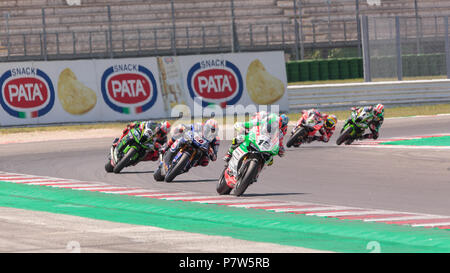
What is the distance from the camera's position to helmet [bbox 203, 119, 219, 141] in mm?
13938

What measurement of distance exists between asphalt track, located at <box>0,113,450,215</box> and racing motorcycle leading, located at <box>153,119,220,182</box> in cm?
36

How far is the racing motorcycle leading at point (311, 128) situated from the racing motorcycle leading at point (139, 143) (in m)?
4.50

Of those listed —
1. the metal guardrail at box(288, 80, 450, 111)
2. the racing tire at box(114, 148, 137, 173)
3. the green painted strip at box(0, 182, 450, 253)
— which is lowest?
the green painted strip at box(0, 182, 450, 253)

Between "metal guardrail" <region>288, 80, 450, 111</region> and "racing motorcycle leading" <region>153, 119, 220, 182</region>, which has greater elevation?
"metal guardrail" <region>288, 80, 450, 111</region>

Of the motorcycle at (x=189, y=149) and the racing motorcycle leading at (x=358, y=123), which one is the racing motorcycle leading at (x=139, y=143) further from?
the racing motorcycle leading at (x=358, y=123)

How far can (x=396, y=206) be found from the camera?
11156 mm

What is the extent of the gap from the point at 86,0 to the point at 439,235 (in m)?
41.4

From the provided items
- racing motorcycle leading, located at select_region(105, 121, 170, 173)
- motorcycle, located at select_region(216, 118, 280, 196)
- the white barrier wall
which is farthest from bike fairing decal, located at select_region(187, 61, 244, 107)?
motorcycle, located at select_region(216, 118, 280, 196)

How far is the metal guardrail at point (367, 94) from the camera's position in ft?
97.6

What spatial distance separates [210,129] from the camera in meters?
14.0

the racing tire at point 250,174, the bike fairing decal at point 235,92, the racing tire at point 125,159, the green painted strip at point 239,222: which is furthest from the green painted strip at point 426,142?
the green painted strip at point 239,222

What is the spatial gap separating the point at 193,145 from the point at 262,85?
15348 millimetres

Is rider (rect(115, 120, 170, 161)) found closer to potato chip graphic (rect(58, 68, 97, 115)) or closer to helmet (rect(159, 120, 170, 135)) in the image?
helmet (rect(159, 120, 170, 135))

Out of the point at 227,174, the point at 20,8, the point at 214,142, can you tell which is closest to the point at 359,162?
the point at 214,142
